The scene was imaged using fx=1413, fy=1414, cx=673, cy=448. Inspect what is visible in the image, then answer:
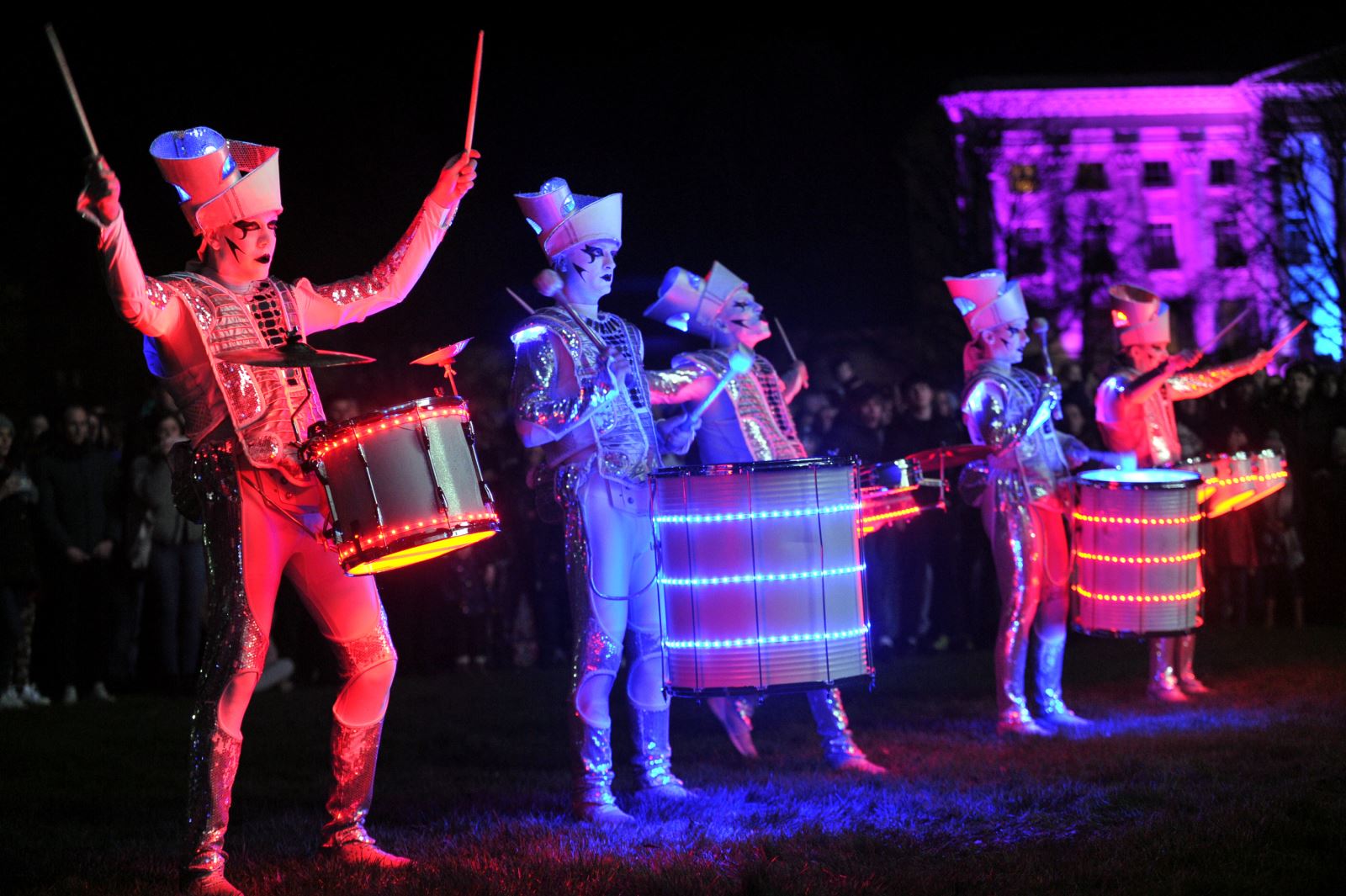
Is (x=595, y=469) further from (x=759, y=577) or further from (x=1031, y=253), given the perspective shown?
(x=1031, y=253)

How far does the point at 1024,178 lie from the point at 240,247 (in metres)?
23.4

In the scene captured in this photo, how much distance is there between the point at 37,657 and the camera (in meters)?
13.1

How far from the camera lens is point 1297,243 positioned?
2223 centimetres

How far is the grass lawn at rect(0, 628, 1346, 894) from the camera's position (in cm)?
534

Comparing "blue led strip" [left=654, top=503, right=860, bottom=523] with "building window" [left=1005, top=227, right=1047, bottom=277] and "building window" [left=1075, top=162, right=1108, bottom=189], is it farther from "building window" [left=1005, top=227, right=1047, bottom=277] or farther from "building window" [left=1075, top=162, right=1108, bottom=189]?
"building window" [left=1075, top=162, right=1108, bottom=189]

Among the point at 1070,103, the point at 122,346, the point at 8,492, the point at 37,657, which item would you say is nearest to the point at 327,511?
the point at 8,492

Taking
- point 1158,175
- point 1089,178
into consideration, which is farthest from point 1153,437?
point 1158,175

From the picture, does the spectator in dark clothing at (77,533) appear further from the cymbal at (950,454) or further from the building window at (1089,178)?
the building window at (1089,178)

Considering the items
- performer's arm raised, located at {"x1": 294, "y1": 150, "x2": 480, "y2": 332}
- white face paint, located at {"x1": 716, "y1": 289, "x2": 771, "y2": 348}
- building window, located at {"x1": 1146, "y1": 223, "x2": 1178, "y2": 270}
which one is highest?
building window, located at {"x1": 1146, "y1": 223, "x2": 1178, "y2": 270}

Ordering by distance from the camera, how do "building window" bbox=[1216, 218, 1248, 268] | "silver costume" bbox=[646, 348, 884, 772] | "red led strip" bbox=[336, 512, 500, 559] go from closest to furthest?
"red led strip" bbox=[336, 512, 500, 559] → "silver costume" bbox=[646, 348, 884, 772] → "building window" bbox=[1216, 218, 1248, 268]

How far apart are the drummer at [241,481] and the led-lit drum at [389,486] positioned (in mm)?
187

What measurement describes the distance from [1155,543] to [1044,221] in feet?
66.6

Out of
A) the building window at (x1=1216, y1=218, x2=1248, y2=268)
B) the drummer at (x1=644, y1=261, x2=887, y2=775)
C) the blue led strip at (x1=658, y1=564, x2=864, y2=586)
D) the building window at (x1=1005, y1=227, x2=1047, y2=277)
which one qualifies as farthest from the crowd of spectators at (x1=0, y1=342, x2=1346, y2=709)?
the building window at (x1=1005, y1=227, x2=1047, y2=277)

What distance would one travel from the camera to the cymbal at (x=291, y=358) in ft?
16.9
